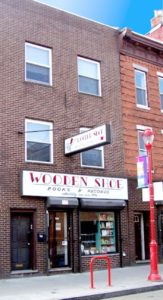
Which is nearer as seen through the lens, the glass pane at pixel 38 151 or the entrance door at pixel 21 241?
the entrance door at pixel 21 241

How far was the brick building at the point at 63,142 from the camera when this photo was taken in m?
15.5

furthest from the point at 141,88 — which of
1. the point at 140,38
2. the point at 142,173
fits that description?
the point at 142,173

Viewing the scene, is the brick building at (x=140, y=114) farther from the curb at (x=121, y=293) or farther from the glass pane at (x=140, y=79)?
the curb at (x=121, y=293)

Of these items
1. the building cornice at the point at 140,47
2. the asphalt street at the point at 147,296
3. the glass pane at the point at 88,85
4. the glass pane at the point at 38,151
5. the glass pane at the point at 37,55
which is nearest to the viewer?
the asphalt street at the point at 147,296

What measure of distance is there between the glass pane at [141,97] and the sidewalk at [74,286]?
8.01 m

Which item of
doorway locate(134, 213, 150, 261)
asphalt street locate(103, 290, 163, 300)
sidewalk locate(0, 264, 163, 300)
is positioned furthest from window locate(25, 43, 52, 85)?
asphalt street locate(103, 290, 163, 300)

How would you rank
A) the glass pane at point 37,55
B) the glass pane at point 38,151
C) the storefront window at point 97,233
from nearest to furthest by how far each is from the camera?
the glass pane at point 38,151 → the glass pane at point 37,55 → the storefront window at point 97,233

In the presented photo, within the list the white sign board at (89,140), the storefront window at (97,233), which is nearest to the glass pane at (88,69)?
the white sign board at (89,140)

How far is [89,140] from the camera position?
15.0m

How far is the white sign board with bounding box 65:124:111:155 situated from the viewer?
1420 cm

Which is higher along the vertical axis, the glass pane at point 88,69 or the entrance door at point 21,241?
the glass pane at point 88,69

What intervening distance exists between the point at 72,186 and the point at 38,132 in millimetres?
2436

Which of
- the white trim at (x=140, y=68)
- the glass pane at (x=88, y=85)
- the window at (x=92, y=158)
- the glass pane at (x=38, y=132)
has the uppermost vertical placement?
the white trim at (x=140, y=68)

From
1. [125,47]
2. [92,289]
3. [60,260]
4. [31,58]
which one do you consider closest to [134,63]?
[125,47]
